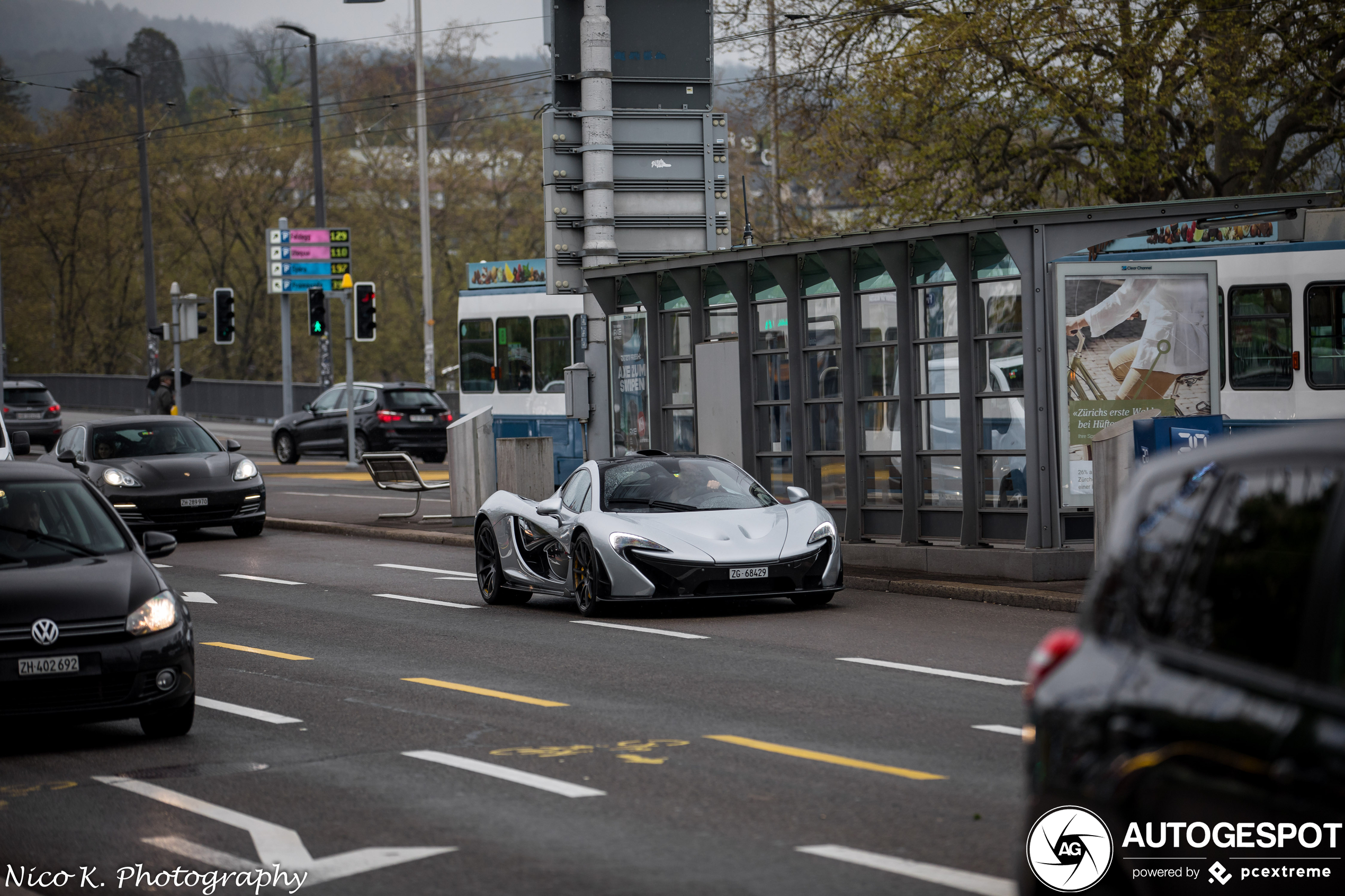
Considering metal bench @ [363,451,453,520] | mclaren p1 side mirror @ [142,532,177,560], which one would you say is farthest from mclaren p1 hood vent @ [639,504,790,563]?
metal bench @ [363,451,453,520]

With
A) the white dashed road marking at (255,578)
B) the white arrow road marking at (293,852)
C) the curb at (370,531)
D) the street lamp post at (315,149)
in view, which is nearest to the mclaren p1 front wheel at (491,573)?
the white dashed road marking at (255,578)

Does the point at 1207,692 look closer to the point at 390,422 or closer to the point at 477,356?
the point at 477,356

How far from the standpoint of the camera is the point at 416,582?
17219 mm

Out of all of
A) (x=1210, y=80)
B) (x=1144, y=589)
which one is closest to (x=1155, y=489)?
(x=1144, y=589)

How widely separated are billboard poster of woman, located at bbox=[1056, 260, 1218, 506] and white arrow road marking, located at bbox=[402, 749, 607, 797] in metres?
8.30

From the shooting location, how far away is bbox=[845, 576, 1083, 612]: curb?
13.8 m

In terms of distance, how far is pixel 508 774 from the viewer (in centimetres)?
770

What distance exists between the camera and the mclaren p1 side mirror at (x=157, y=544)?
9.95 metres

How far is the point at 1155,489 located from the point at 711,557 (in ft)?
31.3

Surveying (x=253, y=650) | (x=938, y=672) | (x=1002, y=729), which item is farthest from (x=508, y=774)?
(x=253, y=650)

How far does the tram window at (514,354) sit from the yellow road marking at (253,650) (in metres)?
19.6

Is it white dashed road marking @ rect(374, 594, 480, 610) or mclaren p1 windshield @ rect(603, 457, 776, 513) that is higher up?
mclaren p1 windshield @ rect(603, 457, 776, 513)

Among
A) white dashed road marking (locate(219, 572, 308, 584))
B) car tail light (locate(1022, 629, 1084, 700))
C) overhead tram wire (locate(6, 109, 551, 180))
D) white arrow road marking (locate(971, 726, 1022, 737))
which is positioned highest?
overhead tram wire (locate(6, 109, 551, 180))

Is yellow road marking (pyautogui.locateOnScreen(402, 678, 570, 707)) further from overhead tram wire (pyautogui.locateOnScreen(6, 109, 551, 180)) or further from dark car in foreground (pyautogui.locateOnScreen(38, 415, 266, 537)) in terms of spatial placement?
overhead tram wire (pyautogui.locateOnScreen(6, 109, 551, 180))
